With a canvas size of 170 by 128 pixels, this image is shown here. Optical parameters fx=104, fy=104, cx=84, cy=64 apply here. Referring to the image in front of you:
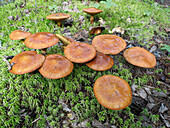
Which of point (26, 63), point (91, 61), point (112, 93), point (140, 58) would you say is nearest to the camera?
point (112, 93)

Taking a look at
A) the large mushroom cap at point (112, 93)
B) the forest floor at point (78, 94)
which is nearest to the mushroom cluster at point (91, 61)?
the large mushroom cap at point (112, 93)

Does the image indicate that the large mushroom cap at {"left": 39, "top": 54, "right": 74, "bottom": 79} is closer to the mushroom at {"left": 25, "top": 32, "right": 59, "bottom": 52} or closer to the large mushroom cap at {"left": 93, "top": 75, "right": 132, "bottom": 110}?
the mushroom at {"left": 25, "top": 32, "right": 59, "bottom": 52}

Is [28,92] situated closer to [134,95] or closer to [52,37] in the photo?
[52,37]

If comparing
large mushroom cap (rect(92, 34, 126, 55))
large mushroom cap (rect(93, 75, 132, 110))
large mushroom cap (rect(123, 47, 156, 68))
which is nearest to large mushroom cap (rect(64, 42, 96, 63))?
large mushroom cap (rect(92, 34, 126, 55))

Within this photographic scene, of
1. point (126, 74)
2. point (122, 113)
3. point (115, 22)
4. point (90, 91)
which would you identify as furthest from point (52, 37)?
point (115, 22)

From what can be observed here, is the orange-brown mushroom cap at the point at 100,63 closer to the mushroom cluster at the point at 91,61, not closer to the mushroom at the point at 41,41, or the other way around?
the mushroom cluster at the point at 91,61

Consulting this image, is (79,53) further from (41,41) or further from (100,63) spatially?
(41,41)

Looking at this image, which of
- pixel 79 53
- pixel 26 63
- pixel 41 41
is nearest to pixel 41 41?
pixel 41 41
